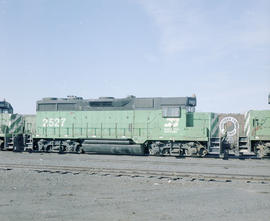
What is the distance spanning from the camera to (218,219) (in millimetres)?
5801

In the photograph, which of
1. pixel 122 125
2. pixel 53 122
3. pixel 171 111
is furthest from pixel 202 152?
pixel 53 122

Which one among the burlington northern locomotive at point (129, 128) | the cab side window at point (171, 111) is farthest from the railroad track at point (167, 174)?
the cab side window at point (171, 111)

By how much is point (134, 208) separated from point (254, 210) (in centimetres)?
247

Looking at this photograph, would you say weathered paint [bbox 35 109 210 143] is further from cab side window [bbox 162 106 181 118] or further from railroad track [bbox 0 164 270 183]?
railroad track [bbox 0 164 270 183]

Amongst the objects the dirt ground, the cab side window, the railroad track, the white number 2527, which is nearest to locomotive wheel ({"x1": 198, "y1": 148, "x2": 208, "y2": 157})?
the cab side window

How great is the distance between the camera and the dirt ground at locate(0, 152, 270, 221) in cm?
608

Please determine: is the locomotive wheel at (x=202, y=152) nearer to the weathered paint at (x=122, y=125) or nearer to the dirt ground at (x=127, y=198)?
the weathered paint at (x=122, y=125)

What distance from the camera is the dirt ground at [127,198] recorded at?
608cm

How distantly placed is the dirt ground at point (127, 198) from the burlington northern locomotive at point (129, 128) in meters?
7.91

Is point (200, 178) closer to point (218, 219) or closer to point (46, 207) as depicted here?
point (218, 219)

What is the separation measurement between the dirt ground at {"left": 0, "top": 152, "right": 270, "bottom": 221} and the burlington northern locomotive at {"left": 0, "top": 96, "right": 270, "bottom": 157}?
26.0 feet

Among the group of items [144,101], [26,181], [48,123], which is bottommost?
[26,181]

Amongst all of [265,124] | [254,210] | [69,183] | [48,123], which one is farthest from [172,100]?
[254,210]

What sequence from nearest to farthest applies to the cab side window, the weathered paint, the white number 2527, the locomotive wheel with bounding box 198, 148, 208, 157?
the locomotive wheel with bounding box 198, 148, 208, 157 → the weathered paint → the cab side window → the white number 2527
